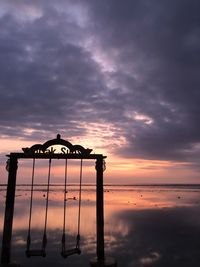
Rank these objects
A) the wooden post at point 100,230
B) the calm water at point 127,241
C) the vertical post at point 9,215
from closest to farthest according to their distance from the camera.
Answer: the vertical post at point 9,215, the wooden post at point 100,230, the calm water at point 127,241

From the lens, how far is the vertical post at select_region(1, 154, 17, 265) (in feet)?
37.5

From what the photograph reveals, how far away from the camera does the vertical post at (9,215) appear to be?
11.4 metres

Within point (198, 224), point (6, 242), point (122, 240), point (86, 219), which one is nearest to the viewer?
point (6, 242)

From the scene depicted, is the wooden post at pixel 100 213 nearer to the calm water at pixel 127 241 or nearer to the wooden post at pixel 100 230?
the wooden post at pixel 100 230

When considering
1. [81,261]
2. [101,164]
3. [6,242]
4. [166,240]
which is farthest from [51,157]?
[166,240]

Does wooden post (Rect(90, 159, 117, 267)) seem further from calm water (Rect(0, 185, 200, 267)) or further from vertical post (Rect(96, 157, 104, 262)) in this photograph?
calm water (Rect(0, 185, 200, 267))

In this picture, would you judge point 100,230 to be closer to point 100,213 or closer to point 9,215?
point 100,213

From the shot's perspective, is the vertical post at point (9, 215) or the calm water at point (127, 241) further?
the calm water at point (127, 241)

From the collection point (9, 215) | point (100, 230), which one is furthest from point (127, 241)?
point (9, 215)

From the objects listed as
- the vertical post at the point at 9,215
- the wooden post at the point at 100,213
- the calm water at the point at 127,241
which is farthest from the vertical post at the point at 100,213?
the calm water at the point at 127,241

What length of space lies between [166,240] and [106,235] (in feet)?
15.1

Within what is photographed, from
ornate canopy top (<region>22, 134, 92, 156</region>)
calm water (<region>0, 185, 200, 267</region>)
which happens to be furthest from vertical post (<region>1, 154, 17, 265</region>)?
calm water (<region>0, 185, 200, 267</region>)

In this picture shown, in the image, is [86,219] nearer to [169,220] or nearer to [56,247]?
[169,220]

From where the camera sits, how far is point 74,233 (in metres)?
24.5
